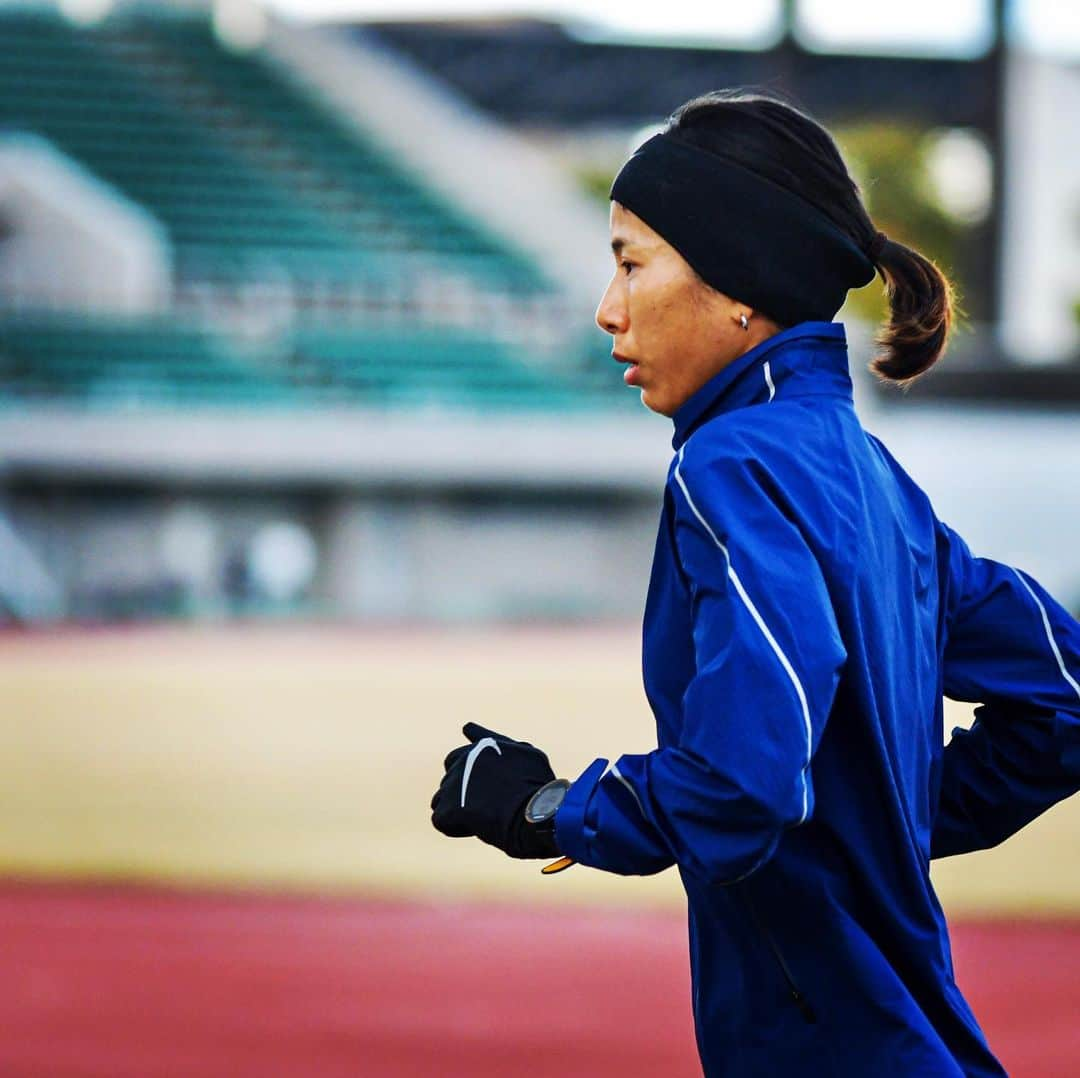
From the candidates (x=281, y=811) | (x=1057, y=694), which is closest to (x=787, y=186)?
(x=1057, y=694)

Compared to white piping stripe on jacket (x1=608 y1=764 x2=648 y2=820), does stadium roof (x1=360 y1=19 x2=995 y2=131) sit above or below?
above

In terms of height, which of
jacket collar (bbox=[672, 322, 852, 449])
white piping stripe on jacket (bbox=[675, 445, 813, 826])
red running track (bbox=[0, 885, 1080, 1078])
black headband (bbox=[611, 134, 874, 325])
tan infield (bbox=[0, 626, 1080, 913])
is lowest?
tan infield (bbox=[0, 626, 1080, 913])

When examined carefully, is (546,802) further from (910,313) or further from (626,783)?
(910,313)

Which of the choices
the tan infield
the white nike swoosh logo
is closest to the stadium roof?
the tan infield

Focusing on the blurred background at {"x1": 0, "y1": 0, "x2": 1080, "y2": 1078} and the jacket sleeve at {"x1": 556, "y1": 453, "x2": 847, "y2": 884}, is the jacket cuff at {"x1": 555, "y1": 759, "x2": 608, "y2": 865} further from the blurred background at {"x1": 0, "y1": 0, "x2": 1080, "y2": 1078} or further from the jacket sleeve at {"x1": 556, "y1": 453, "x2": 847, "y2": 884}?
the blurred background at {"x1": 0, "y1": 0, "x2": 1080, "y2": 1078}

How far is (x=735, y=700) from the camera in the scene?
Result: 1513 mm

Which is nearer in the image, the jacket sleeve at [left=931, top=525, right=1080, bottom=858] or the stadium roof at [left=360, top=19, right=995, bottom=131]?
the jacket sleeve at [left=931, top=525, right=1080, bottom=858]

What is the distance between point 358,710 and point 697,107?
1152cm

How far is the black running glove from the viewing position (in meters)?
1.72

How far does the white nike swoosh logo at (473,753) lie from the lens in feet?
5.82

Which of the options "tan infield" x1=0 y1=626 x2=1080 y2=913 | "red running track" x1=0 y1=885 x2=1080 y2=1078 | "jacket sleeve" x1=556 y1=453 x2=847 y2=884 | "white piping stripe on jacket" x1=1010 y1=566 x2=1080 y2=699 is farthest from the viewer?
"tan infield" x1=0 y1=626 x2=1080 y2=913

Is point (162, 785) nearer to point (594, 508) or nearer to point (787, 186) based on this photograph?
point (787, 186)

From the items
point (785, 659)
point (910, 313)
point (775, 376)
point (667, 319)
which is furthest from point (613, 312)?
point (785, 659)

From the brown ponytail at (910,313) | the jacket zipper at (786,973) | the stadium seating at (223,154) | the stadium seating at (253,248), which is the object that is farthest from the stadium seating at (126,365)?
the jacket zipper at (786,973)
